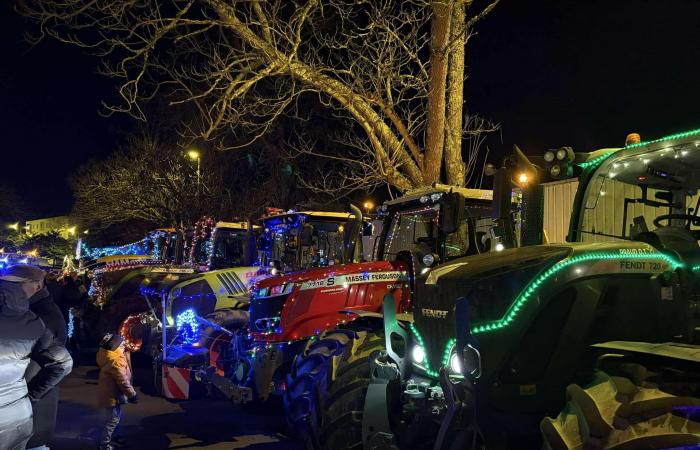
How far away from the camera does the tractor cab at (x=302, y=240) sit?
9203mm

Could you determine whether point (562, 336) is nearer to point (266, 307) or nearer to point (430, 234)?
point (430, 234)

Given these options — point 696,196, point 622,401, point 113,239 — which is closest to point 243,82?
point 696,196

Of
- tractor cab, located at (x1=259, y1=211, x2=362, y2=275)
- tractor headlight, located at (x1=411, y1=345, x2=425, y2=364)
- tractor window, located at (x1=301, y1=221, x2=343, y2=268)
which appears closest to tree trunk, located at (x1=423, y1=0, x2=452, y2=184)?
tractor cab, located at (x1=259, y1=211, x2=362, y2=275)

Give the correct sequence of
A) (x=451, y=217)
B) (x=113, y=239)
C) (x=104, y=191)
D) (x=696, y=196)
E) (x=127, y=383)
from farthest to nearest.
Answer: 1. (x=113, y=239)
2. (x=104, y=191)
3. (x=127, y=383)
4. (x=451, y=217)
5. (x=696, y=196)

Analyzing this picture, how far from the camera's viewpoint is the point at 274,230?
10.3 meters

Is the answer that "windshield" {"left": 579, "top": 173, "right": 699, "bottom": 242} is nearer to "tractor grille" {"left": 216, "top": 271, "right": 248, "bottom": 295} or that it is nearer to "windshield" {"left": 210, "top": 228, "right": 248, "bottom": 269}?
"tractor grille" {"left": 216, "top": 271, "right": 248, "bottom": 295}

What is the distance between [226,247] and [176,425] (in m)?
5.51

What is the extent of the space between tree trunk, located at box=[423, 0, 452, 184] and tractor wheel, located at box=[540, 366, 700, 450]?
7818 millimetres

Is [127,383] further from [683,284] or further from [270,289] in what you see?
[683,284]

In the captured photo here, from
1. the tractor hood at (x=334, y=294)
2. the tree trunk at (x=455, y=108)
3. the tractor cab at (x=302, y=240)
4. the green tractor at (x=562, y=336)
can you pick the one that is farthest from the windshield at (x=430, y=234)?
the tree trunk at (x=455, y=108)

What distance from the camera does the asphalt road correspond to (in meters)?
7.00

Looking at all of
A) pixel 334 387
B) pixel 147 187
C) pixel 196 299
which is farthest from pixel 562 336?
pixel 147 187

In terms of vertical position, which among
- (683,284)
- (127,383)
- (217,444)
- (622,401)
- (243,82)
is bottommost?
(217,444)

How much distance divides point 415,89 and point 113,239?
3404 centimetres
